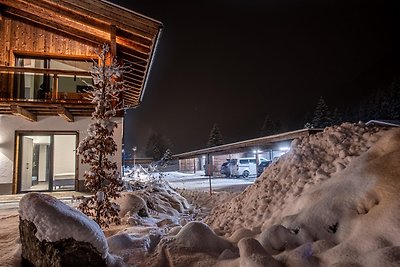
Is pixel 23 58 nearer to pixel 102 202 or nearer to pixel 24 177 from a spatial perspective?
pixel 24 177

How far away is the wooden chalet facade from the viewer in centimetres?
1022

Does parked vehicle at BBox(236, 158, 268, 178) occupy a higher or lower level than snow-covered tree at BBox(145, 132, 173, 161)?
lower

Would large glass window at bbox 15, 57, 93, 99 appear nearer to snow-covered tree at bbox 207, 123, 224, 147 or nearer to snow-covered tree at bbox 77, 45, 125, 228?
snow-covered tree at bbox 77, 45, 125, 228

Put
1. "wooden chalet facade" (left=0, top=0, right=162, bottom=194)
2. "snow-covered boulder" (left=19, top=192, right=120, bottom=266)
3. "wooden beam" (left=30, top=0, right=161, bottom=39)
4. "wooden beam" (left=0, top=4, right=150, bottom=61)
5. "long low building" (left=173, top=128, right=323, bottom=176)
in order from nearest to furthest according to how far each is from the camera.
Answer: "snow-covered boulder" (left=19, top=192, right=120, bottom=266) → "wooden beam" (left=30, top=0, right=161, bottom=39) → "wooden chalet facade" (left=0, top=0, right=162, bottom=194) → "wooden beam" (left=0, top=4, right=150, bottom=61) → "long low building" (left=173, top=128, right=323, bottom=176)

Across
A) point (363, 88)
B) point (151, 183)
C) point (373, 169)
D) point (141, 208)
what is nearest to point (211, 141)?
point (151, 183)

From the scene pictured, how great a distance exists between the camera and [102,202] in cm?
621

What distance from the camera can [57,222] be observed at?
10.6ft

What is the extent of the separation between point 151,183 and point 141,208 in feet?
15.2

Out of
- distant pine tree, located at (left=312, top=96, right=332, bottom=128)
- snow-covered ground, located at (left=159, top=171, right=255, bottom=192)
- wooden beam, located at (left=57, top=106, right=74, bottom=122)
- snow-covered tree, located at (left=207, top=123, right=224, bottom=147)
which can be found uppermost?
distant pine tree, located at (left=312, top=96, right=332, bottom=128)

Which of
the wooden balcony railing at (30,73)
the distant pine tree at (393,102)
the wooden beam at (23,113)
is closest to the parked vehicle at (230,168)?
the wooden balcony railing at (30,73)

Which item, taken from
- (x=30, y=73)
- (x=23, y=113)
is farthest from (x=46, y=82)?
(x=23, y=113)

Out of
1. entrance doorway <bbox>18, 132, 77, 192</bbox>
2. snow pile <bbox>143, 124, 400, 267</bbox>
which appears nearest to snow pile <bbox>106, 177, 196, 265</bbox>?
snow pile <bbox>143, 124, 400, 267</bbox>

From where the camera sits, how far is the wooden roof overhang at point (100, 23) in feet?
32.6

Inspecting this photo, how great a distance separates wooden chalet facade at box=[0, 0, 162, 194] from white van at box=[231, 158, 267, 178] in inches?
639
